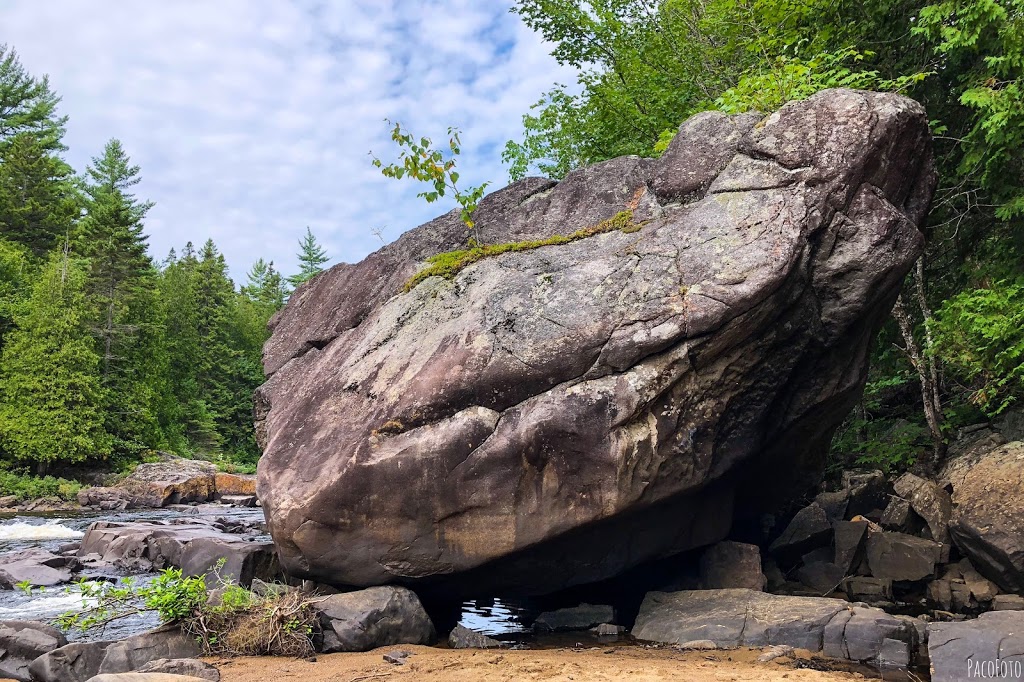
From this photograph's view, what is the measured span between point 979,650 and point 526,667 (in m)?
4.40

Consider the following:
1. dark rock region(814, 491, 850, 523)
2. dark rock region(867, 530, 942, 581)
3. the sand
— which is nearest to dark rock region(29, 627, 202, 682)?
the sand

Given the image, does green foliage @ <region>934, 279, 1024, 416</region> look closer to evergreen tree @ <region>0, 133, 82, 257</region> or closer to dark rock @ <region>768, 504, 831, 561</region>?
dark rock @ <region>768, 504, 831, 561</region>

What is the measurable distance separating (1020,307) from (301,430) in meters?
11.8

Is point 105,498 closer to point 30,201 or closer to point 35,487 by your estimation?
point 35,487

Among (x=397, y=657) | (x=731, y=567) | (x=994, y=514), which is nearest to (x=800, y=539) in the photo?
(x=994, y=514)

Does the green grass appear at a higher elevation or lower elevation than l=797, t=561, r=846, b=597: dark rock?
higher

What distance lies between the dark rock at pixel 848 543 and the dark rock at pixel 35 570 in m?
13.7

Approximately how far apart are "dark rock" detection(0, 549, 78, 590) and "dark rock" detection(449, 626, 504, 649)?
7.84m

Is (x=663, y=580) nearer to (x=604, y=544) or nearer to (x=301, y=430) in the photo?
(x=604, y=544)

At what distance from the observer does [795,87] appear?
11742 mm

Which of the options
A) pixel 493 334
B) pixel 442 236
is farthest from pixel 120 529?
pixel 493 334

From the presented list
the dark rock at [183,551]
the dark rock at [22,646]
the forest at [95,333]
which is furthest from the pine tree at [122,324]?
the dark rock at [22,646]

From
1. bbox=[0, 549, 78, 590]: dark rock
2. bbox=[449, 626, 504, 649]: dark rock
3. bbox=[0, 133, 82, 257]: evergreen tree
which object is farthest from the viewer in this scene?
bbox=[0, 133, 82, 257]: evergreen tree

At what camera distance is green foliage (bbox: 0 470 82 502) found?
32.2 meters
